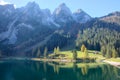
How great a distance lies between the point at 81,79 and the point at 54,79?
A: 37.6ft

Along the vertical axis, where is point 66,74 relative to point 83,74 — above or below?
above

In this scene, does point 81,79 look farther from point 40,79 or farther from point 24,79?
point 24,79

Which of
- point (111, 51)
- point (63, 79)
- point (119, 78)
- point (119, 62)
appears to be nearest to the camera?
point (119, 78)

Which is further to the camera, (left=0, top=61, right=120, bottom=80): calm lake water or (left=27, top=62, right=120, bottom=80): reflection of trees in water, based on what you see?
(left=0, top=61, right=120, bottom=80): calm lake water

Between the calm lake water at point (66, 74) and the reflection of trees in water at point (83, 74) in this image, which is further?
the calm lake water at point (66, 74)

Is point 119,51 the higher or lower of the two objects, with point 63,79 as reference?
higher

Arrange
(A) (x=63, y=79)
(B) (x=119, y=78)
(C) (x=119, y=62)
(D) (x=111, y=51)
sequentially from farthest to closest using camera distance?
(D) (x=111, y=51) < (C) (x=119, y=62) < (A) (x=63, y=79) < (B) (x=119, y=78)

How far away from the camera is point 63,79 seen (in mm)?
97062

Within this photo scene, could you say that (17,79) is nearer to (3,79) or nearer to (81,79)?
(3,79)

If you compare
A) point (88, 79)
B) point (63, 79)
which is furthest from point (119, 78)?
point (63, 79)

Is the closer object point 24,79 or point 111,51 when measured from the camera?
point 24,79

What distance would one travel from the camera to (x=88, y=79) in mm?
97312

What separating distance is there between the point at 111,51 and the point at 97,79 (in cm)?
10304

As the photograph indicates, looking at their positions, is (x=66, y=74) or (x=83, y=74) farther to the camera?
(x=66, y=74)
